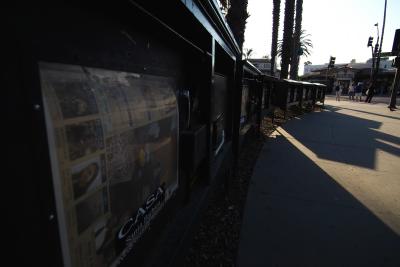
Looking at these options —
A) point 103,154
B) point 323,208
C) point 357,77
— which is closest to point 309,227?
point 323,208

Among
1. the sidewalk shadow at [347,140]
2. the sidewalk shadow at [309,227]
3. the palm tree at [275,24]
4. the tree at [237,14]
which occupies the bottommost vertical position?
the sidewalk shadow at [309,227]

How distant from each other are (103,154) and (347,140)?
24.1ft

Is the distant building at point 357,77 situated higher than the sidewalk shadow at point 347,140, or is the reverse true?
the distant building at point 357,77

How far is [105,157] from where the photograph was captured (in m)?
1.15

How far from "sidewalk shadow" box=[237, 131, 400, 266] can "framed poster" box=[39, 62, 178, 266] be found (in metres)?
1.38

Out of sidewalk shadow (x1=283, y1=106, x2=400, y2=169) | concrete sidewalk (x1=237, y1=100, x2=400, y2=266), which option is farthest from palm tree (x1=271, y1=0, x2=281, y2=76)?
concrete sidewalk (x1=237, y1=100, x2=400, y2=266)

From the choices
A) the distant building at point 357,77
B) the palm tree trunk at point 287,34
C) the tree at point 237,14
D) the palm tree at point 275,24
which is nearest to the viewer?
the tree at point 237,14

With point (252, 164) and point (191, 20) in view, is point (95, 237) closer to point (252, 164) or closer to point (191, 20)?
Answer: point (191, 20)

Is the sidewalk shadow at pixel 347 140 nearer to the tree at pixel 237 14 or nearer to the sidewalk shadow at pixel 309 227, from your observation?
the sidewalk shadow at pixel 309 227

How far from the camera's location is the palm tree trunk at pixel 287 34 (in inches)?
606

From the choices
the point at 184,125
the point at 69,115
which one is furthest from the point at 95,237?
the point at 184,125

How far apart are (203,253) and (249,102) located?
13.9 ft

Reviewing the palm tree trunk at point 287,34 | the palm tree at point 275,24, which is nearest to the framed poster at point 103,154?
the palm tree trunk at point 287,34

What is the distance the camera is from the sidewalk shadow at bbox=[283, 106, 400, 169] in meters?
5.64
